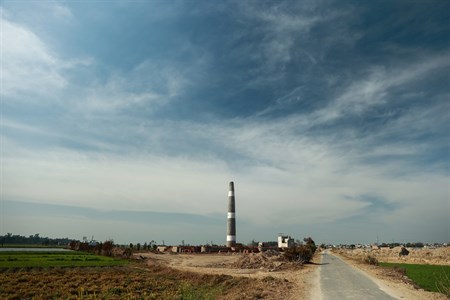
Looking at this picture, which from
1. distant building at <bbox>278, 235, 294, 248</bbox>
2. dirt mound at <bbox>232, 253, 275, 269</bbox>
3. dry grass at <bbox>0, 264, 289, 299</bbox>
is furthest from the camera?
distant building at <bbox>278, 235, 294, 248</bbox>

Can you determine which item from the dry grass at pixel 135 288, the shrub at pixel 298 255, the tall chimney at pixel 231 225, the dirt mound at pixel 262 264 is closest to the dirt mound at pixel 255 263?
the dirt mound at pixel 262 264

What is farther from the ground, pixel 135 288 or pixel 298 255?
pixel 298 255

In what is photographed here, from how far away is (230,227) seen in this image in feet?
306

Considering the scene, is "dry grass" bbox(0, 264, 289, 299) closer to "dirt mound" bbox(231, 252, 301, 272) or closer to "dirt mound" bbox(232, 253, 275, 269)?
"dirt mound" bbox(231, 252, 301, 272)

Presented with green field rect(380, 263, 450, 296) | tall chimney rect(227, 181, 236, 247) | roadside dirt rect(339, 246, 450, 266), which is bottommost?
green field rect(380, 263, 450, 296)

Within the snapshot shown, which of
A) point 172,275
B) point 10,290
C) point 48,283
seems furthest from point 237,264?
point 10,290

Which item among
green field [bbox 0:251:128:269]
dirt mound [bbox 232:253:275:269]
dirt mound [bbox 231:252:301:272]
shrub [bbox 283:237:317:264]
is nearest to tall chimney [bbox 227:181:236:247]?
shrub [bbox 283:237:317:264]

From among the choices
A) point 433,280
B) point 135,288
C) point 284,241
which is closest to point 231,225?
point 284,241

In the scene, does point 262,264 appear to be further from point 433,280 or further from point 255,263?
point 433,280

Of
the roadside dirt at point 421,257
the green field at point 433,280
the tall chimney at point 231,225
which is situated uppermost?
the tall chimney at point 231,225

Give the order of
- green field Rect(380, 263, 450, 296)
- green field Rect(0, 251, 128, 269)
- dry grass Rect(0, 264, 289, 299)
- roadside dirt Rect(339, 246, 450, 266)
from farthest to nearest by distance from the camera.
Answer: roadside dirt Rect(339, 246, 450, 266), green field Rect(0, 251, 128, 269), green field Rect(380, 263, 450, 296), dry grass Rect(0, 264, 289, 299)

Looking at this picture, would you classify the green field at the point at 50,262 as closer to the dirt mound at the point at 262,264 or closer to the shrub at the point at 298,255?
the dirt mound at the point at 262,264

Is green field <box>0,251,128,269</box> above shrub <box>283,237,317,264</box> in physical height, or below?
below

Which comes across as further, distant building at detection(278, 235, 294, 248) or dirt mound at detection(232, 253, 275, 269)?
distant building at detection(278, 235, 294, 248)
